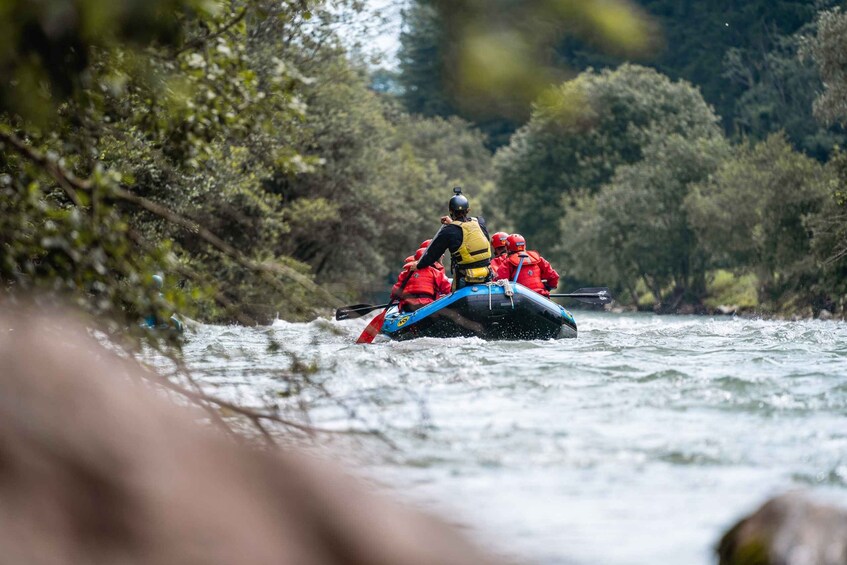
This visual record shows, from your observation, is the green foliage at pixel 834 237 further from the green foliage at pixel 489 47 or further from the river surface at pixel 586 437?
the green foliage at pixel 489 47

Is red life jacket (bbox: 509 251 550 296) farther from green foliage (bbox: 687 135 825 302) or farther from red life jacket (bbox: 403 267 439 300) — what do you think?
green foliage (bbox: 687 135 825 302)

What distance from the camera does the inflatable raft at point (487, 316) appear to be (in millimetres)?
13008

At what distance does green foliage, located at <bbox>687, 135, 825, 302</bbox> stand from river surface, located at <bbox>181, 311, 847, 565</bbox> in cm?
1900

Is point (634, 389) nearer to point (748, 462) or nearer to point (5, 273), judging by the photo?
point (748, 462)

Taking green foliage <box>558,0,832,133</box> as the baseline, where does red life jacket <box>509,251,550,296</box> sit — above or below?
below

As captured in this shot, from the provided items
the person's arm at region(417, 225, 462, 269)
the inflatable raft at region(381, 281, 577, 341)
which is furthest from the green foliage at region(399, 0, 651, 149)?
the person's arm at region(417, 225, 462, 269)

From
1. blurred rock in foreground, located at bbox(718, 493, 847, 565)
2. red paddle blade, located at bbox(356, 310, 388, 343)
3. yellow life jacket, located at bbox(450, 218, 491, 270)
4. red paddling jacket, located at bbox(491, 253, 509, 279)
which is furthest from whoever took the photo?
red paddling jacket, located at bbox(491, 253, 509, 279)

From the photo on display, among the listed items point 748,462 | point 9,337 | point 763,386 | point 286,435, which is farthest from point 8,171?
point 763,386

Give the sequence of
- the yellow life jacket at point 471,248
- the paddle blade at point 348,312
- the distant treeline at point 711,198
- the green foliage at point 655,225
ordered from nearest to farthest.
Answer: the paddle blade at point 348,312, the yellow life jacket at point 471,248, the distant treeline at point 711,198, the green foliage at point 655,225

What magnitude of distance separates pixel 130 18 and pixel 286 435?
379 centimetres

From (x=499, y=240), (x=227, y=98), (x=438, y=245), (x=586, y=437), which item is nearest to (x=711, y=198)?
(x=499, y=240)

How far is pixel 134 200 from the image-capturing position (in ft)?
14.5

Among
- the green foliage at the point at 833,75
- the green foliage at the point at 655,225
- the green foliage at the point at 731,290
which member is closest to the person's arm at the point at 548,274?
the green foliage at the point at 833,75

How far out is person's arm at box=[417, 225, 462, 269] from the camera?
43.9 ft
